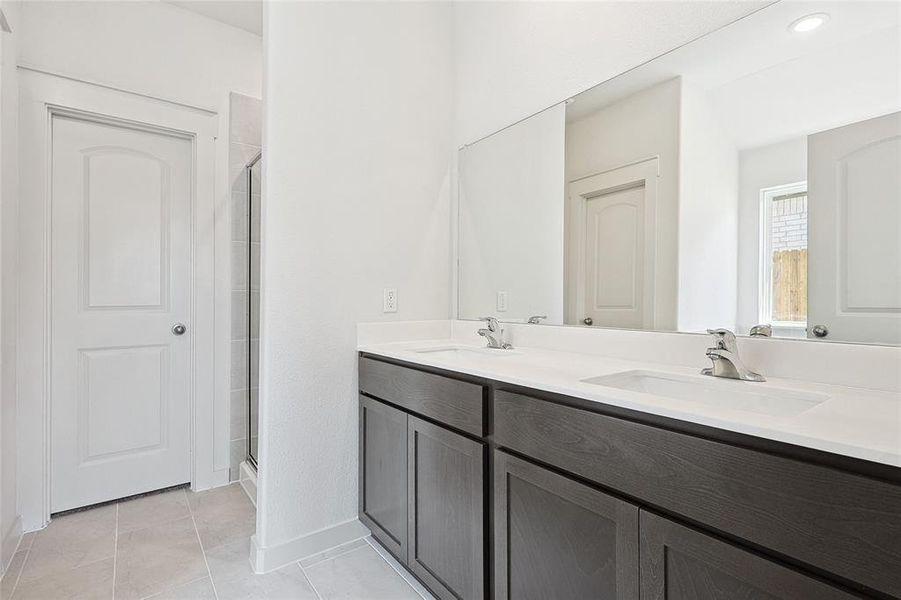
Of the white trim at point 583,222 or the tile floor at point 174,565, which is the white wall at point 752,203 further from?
the tile floor at point 174,565

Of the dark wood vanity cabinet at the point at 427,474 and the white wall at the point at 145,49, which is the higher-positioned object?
the white wall at the point at 145,49

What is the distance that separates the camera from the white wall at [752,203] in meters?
1.14

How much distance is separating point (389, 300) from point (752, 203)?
136 cm

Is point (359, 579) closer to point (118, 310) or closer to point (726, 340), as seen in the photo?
point (726, 340)

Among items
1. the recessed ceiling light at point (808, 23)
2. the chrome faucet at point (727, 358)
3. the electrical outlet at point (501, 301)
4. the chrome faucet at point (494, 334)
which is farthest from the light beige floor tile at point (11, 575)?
the recessed ceiling light at point (808, 23)

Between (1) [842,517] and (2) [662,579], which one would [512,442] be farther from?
(1) [842,517]

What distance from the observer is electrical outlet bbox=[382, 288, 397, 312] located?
6.45ft

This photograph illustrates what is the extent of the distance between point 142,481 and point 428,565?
1804mm

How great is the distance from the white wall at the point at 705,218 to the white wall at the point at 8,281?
8.03 feet

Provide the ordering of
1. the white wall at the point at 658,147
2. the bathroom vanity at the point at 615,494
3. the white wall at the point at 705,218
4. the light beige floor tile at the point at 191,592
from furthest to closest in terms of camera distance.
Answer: the light beige floor tile at the point at 191,592 < the white wall at the point at 658,147 < the white wall at the point at 705,218 < the bathroom vanity at the point at 615,494

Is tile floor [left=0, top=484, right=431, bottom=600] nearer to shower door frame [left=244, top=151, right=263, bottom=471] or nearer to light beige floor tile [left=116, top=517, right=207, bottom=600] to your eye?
light beige floor tile [left=116, top=517, right=207, bottom=600]

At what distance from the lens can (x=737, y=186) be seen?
122 centimetres

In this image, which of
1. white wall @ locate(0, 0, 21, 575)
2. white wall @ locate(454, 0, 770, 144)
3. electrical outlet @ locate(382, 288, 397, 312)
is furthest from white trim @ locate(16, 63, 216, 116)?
electrical outlet @ locate(382, 288, 397, 312)

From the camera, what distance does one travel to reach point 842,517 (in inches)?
24.6
